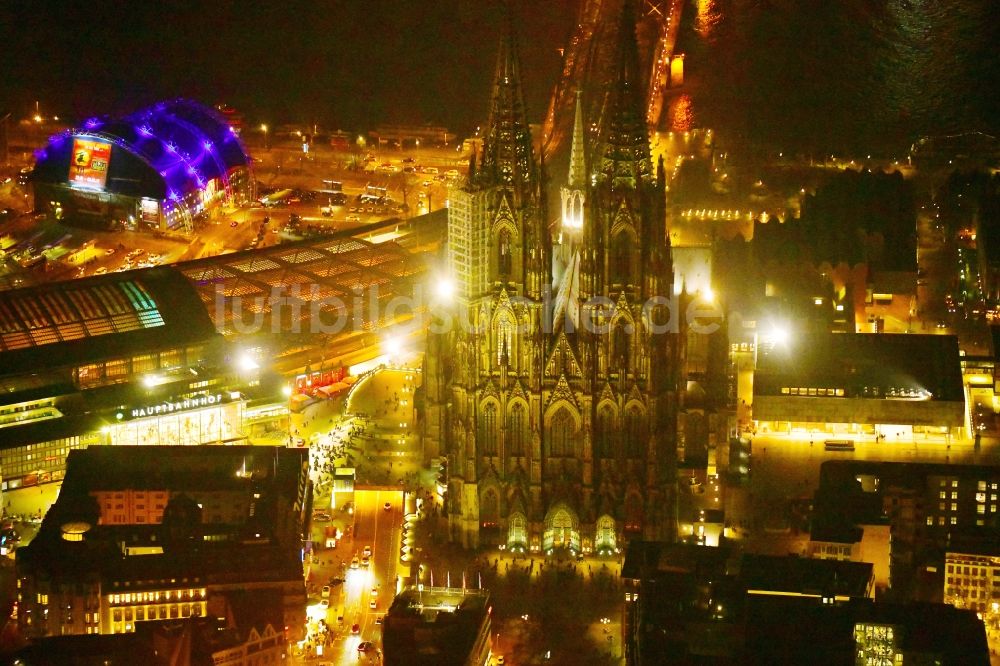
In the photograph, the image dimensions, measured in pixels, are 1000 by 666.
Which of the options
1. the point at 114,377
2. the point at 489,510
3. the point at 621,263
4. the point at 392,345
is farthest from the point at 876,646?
the point at 114,377

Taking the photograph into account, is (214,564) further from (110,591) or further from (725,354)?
(725,354)

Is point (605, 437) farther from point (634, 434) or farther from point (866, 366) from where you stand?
point (866, 366)

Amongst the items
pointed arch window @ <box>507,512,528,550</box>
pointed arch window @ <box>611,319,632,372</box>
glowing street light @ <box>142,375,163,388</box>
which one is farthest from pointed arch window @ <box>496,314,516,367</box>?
glowing street light @ <box>142,375,163,388</box>

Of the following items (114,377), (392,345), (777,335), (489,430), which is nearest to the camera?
(489,430)

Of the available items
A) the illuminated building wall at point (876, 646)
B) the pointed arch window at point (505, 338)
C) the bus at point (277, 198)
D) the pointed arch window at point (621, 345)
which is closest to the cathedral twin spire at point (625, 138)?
the pointed arch window at point (621, 345)

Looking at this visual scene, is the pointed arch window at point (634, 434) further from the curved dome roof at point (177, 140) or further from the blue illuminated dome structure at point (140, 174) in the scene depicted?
the curved dome roof at point (177, 140)

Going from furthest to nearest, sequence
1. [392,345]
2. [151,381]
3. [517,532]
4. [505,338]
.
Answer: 1. [392,345]
2. [151,381]
3. [517,532]
4. [505,338]

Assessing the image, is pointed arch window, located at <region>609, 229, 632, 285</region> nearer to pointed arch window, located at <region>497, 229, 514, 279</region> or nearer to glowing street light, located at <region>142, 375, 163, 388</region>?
pointed arch window, located at <region>497, 229, 514, 279</region>

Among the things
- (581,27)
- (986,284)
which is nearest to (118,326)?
(986,284)
